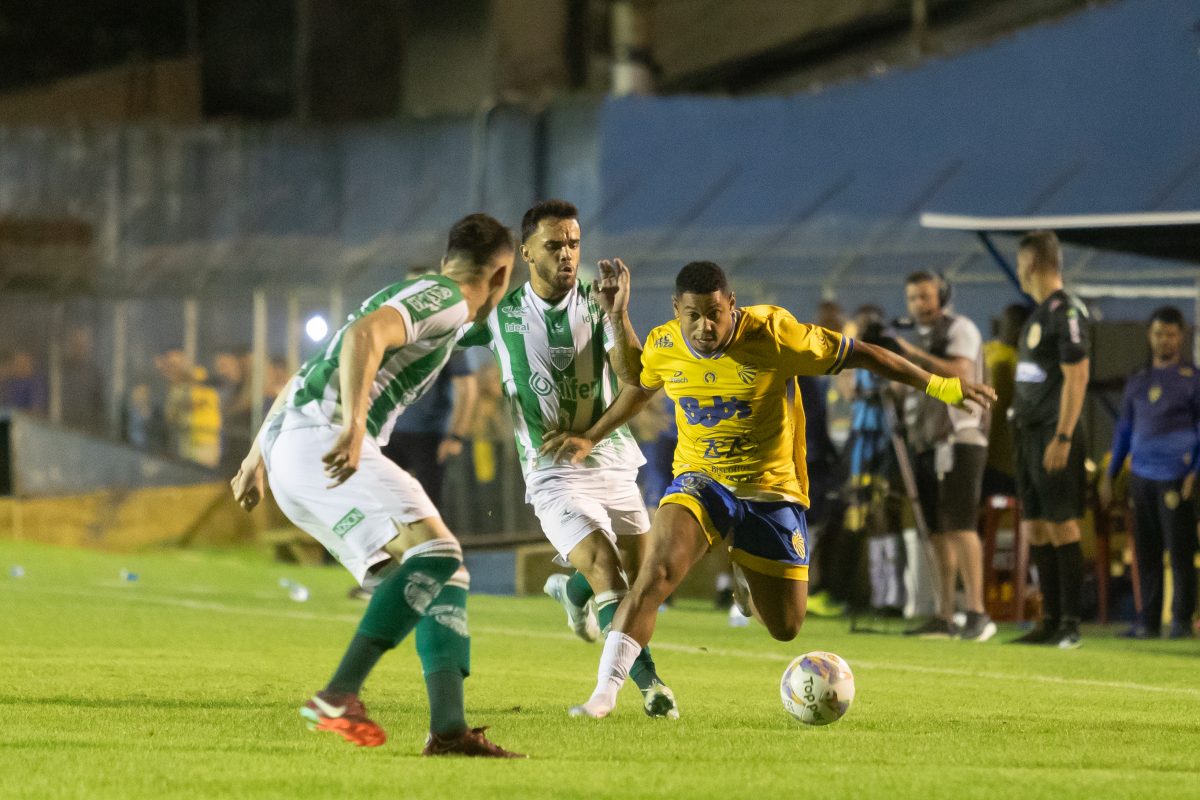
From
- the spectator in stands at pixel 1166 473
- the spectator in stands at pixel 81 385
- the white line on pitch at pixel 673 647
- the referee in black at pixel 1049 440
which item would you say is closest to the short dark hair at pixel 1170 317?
the spectator in stands at pixel 1166 473

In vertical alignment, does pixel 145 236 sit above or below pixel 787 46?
below

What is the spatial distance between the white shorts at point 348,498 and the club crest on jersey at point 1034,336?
628cm

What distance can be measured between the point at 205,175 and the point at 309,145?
6.64 ft

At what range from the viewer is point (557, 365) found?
909cm

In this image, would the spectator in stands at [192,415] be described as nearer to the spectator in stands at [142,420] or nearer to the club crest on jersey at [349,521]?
the spectator in stands at [142,420]

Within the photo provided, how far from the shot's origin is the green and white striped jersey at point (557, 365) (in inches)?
358

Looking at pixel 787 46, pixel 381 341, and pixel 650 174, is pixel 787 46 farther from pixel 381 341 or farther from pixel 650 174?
pixel 381 341

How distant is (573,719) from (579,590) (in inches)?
43.2

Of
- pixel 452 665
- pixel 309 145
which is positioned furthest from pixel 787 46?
pixel 452 665

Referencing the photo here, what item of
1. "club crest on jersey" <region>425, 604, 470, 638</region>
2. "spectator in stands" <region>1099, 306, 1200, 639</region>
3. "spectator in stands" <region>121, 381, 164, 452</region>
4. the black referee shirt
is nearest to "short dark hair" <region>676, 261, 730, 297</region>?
"club crest on jersey" <region>425, 604, 470, 638</region>

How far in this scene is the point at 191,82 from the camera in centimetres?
3912

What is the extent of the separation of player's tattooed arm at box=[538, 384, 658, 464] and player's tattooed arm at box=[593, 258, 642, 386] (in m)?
0.06

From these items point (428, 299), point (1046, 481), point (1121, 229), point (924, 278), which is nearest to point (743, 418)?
point (428, 299)

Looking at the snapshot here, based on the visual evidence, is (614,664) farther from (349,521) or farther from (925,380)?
(925,380)
